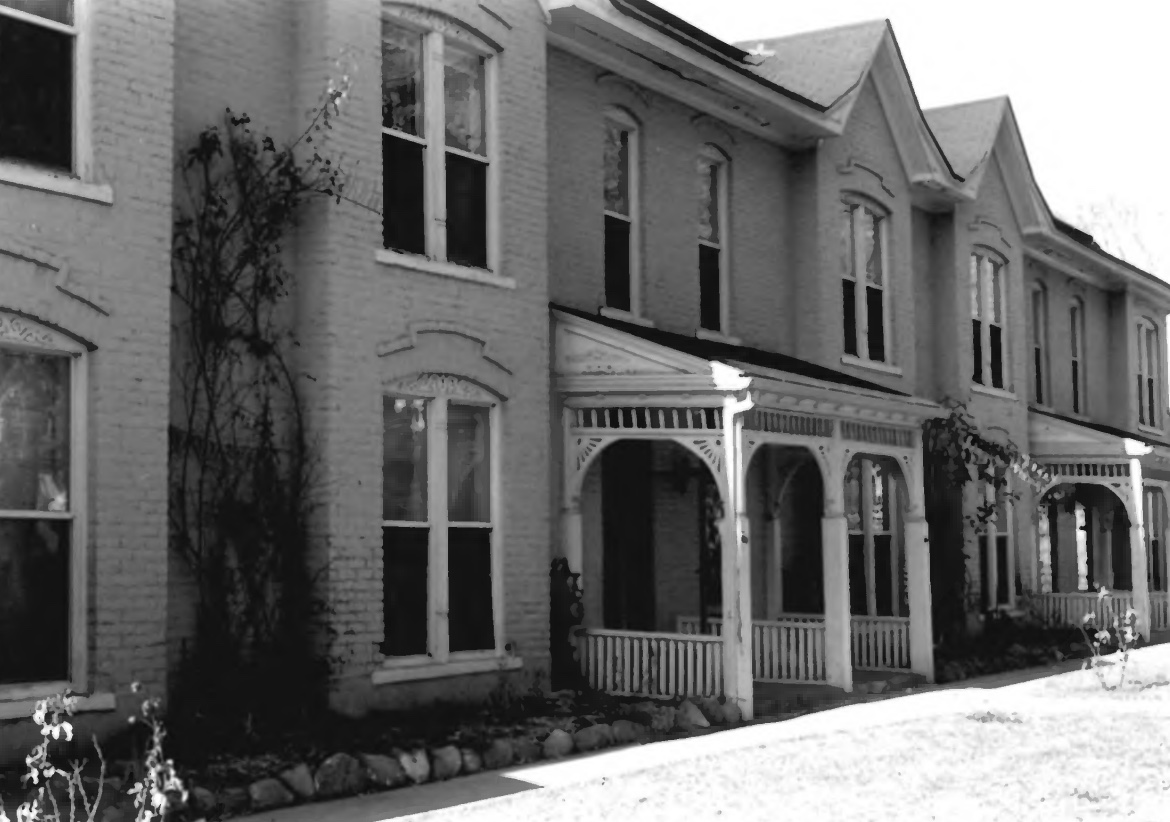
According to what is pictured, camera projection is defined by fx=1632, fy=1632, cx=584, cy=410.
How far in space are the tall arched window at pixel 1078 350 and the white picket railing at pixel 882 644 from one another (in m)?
12.7

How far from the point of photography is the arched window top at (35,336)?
10492 millimetres

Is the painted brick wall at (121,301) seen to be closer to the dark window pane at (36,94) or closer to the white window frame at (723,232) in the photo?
the dark window pane at (36,94)

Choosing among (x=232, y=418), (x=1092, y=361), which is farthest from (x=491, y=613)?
(x=1092, y=361)

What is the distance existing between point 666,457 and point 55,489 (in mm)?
8308

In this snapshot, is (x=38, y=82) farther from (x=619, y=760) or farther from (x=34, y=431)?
(x=619, y=760)

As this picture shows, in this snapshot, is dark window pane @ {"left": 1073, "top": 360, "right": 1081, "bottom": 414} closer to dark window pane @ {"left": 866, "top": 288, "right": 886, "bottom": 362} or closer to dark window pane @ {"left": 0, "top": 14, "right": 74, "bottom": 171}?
dark window pane @ {"left": 866, "top": 288, "right": 886, "bottom": 362}

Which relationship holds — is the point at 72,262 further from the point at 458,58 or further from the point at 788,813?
the point at 788,813

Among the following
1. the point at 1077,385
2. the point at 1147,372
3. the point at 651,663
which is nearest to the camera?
the point at 651,663

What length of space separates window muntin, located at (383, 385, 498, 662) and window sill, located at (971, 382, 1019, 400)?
1206 centimetres

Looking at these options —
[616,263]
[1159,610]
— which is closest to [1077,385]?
[1159,610]

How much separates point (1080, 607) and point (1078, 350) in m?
7.30

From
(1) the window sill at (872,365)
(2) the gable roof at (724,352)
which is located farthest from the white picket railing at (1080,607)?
(2) the gable roof at (724,352)

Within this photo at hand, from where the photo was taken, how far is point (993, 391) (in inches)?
989

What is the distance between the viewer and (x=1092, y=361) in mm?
31000
